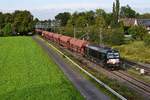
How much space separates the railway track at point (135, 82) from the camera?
110ft

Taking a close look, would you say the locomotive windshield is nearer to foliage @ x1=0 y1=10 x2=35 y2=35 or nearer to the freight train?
the freight train

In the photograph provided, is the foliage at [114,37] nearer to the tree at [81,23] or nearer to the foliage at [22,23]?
the tree at [81,23]

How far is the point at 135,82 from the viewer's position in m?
37.7

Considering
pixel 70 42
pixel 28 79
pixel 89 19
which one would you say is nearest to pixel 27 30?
pixel 89 19

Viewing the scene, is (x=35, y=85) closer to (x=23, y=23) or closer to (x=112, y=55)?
(x=112, y=55)

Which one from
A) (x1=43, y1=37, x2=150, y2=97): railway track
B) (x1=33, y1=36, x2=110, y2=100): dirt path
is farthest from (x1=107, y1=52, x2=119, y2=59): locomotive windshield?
(x1=33, y1=36, x2=110, y2=100): dirt path

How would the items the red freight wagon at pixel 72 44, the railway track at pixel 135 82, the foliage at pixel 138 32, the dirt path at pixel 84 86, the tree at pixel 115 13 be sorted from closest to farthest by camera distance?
the dirt path at pixel 84 86
the railway track at pixel 135 82
the red freight wagon at pixel 72 44
the foliage at pixel 138 32
the tree at pixel 115 13

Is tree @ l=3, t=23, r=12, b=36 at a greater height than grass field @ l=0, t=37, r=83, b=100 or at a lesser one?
lesser

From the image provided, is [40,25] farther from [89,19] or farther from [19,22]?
[89,19]

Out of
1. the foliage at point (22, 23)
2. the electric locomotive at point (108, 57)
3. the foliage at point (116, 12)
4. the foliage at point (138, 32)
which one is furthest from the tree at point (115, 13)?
the electric locomotive at point (108, 57)

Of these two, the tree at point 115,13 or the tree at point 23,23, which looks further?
the tree at point 23,23

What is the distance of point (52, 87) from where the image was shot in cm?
3191

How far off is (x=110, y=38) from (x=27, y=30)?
3692 inches

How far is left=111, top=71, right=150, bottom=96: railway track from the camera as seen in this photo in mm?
33500
